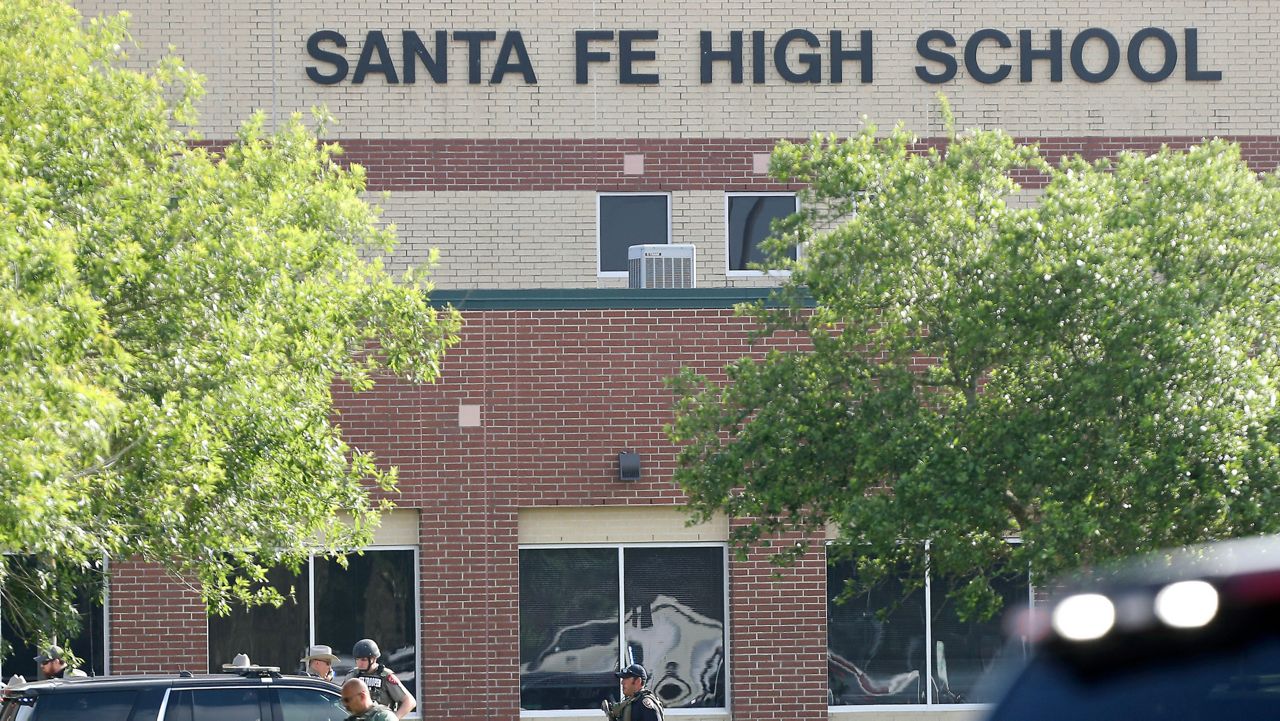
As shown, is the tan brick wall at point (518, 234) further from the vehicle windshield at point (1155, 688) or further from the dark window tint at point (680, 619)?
the vehicle windshield at point (1155, 688)

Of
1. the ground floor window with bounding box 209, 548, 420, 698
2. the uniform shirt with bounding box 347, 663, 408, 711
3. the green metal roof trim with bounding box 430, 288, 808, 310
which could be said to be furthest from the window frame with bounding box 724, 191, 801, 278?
the uniform shirt with bounding box 347, 663, 408, 711

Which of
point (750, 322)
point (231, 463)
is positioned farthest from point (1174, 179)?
point (231, 463)

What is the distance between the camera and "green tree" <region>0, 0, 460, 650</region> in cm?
1013

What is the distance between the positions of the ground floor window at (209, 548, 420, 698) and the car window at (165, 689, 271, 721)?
263 inches

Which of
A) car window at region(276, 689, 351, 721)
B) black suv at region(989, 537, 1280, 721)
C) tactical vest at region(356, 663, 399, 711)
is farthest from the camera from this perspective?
tactical vest at region(356, 663, 399, 711)

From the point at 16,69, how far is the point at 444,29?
9.89m

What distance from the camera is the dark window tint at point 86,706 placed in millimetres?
11898

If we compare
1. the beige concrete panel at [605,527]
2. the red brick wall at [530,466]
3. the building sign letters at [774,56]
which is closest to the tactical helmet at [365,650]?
the red brick wall at [530,466]

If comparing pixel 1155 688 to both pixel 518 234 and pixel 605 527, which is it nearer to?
pixel 605 527

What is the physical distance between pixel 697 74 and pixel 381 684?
34.0ft

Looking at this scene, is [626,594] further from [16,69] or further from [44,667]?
[16,69]

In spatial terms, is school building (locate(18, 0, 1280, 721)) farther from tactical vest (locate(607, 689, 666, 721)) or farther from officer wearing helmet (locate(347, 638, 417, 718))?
tactical vest (locate(607, 689, 666, 721))

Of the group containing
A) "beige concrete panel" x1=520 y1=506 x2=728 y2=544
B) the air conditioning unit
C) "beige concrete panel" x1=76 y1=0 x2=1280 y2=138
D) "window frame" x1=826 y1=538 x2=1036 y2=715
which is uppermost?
"beige concrete panel" x1=76 y1=0 x2=1280 y2=138

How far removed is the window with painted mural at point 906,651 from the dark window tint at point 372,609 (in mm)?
4950
